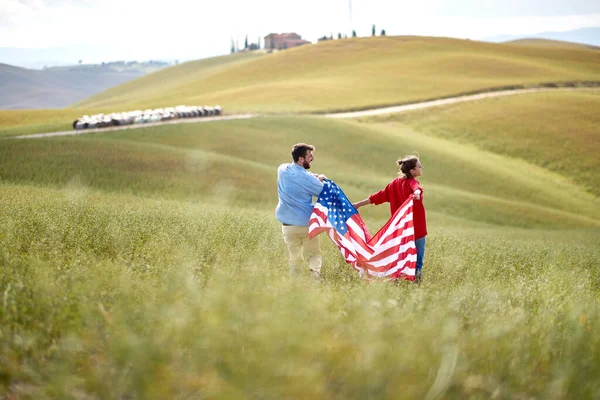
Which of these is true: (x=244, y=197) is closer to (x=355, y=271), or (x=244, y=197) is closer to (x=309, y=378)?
(x=355, y=271)

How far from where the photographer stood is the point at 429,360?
149 inches

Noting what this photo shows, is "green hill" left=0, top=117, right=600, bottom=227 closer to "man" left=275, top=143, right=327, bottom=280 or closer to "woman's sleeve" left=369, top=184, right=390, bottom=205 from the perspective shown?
"woman's sleeve" left=369, top=184, right=390, bottom=205

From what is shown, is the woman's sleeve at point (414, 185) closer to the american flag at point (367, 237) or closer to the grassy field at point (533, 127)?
the american flag at point (367, 237)

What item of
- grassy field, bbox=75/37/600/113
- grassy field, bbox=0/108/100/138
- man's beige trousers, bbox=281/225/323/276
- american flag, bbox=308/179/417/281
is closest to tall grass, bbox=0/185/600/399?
american flag, bbox=308/179/417/281

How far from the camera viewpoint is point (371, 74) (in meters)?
82.9

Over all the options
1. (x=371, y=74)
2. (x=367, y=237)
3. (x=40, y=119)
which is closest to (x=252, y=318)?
(x=367, y=237)

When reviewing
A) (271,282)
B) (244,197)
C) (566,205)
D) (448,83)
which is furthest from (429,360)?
(448,83)

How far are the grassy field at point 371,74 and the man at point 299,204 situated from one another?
146 feet

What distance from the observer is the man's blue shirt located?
825 cm

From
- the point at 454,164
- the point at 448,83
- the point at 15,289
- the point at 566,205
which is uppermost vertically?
the point at 448,83

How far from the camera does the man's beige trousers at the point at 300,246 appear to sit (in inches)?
332

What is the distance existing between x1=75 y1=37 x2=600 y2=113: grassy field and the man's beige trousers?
44.6m

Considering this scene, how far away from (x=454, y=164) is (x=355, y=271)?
3281 centimetres

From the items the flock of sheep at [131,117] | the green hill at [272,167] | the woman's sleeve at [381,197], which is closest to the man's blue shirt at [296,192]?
the woman's sleeve at [381,197]
